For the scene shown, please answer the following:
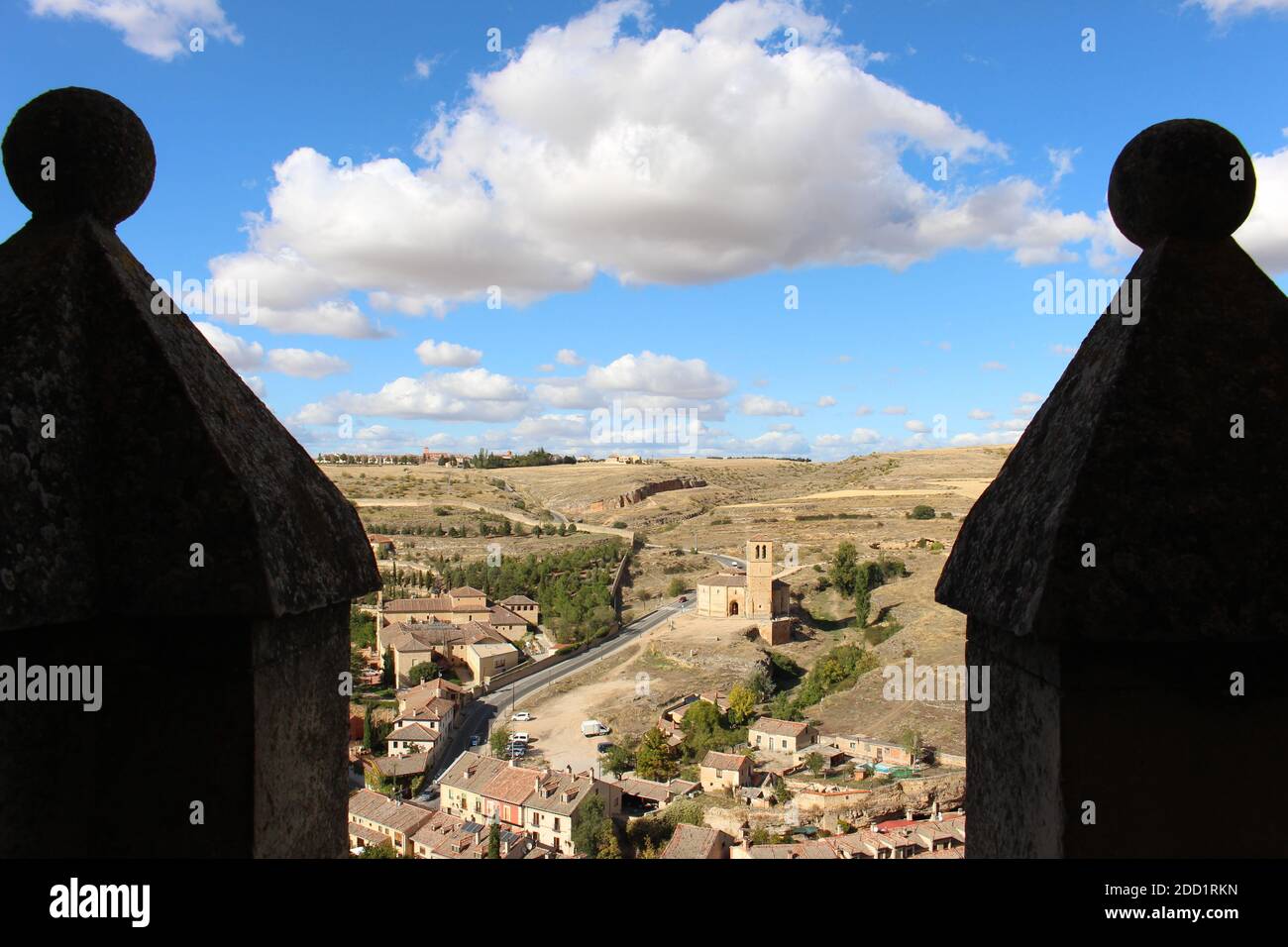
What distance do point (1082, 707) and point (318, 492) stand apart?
6.01ft

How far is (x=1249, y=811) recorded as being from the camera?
1.82 metres

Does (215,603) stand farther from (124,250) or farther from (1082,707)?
(1082,707)

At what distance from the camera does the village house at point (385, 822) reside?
1980cm

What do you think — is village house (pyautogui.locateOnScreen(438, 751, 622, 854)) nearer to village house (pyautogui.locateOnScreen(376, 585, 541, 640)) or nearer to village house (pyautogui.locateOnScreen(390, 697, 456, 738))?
village house (pyautogui.locateOnScreen(390, 697, 456, 738))

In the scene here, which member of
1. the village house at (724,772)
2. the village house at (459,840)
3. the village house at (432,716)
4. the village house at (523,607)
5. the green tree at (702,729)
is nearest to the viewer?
the village house at (459,840)

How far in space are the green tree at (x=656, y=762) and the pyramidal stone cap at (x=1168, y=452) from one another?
1131 inches

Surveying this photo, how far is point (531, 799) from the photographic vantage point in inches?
914

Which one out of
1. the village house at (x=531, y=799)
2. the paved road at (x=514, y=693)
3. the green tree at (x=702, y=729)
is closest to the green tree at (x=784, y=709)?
the green tree at (x=702, y=729)

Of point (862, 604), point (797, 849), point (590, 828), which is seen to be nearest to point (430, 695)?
point (590, 828)

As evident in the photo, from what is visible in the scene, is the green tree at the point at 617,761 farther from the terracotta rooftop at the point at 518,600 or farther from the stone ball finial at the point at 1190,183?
the stone ball finial at the point at 1190,183

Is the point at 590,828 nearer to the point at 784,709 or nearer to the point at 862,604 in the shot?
the point at 784,709

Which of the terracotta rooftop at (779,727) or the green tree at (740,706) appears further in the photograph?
the green tree at (740,706)

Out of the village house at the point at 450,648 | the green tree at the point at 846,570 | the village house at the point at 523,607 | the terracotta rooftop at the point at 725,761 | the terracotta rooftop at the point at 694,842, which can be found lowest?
the terracotta rooftop at the point at 725,761

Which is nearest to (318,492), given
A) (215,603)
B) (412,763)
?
(215,603)
